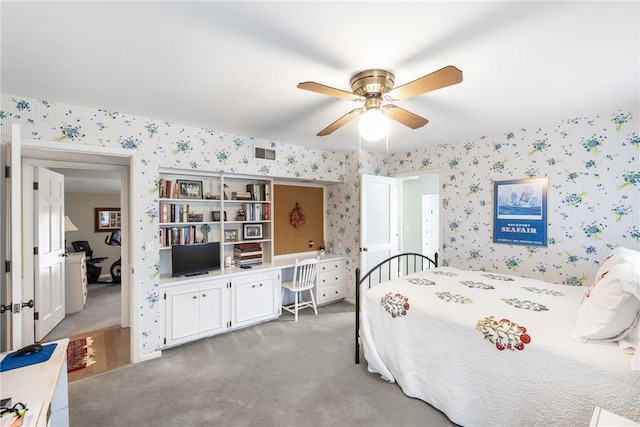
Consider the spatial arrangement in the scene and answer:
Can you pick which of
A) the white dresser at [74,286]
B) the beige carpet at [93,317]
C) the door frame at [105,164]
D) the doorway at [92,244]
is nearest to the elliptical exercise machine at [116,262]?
the doorway at [92,244]

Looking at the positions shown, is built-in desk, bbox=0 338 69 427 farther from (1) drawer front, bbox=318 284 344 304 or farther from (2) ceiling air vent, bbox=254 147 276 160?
(1) drawer front, bbox=318 284 344 304

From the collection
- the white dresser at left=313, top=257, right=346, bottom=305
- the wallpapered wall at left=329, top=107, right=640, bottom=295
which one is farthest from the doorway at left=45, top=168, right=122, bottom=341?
the wallpapered wall at left=329, top=107, right=640, bottom=295

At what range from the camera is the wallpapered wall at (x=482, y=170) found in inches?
102

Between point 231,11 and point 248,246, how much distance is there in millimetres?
2974

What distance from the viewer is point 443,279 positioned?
2789mm

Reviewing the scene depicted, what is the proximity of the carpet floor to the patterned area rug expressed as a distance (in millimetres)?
371

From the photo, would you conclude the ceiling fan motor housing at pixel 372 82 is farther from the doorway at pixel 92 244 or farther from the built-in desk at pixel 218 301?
the doorway at pixel 92 244

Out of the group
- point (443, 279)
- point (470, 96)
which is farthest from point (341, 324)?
point (470, 96)

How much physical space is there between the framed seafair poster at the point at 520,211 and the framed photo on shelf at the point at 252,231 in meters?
3.03

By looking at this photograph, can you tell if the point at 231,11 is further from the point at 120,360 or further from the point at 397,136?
the point at 120,360

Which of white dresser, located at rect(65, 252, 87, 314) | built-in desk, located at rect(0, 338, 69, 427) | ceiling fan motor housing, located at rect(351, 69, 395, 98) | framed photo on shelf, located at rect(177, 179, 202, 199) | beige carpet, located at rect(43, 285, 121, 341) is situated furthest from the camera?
white dresser, located at rect(65, 252, 87, 314)

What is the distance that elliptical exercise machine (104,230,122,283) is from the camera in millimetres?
5971

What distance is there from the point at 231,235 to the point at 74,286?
2.57m

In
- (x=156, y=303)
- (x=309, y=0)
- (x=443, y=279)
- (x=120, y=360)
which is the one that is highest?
(x=309, y=0)
